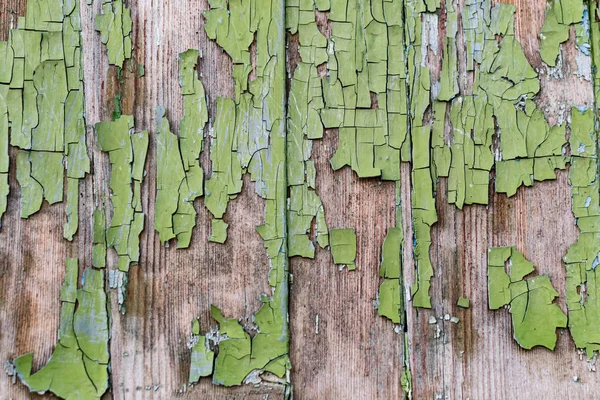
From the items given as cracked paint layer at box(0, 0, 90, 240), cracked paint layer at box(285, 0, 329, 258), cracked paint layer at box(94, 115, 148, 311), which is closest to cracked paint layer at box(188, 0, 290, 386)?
cracked paint layer at box(285, 0, 329, 258)

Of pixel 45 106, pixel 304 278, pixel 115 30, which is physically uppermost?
pixel 115 30

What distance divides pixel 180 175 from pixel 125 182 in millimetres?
98

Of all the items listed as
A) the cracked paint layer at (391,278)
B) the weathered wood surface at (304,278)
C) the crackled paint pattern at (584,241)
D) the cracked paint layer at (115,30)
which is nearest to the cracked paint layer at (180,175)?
the weathered wood surface at (304,278)

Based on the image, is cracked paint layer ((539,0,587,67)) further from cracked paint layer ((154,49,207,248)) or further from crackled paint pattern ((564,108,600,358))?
cracked paint layer ((154,49,207,248))

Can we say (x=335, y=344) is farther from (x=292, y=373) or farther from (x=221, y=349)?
(x=221, y=349)

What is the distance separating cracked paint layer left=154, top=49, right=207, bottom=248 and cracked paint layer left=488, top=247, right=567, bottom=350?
500 millimetres

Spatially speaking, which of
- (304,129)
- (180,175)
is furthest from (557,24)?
(180,175)

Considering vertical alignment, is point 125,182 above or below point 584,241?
above

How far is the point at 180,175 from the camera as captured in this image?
96cm

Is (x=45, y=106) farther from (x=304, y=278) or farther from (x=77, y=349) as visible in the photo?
(x=304, y=278)

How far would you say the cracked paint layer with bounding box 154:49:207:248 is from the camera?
0.96 meters

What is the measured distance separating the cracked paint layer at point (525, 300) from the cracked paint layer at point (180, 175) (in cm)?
50

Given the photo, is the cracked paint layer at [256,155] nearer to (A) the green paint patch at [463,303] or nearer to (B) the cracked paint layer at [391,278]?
(B) the cracked paint layer at [391,278]

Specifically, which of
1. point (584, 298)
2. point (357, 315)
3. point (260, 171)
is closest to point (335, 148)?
point (260, 171)
